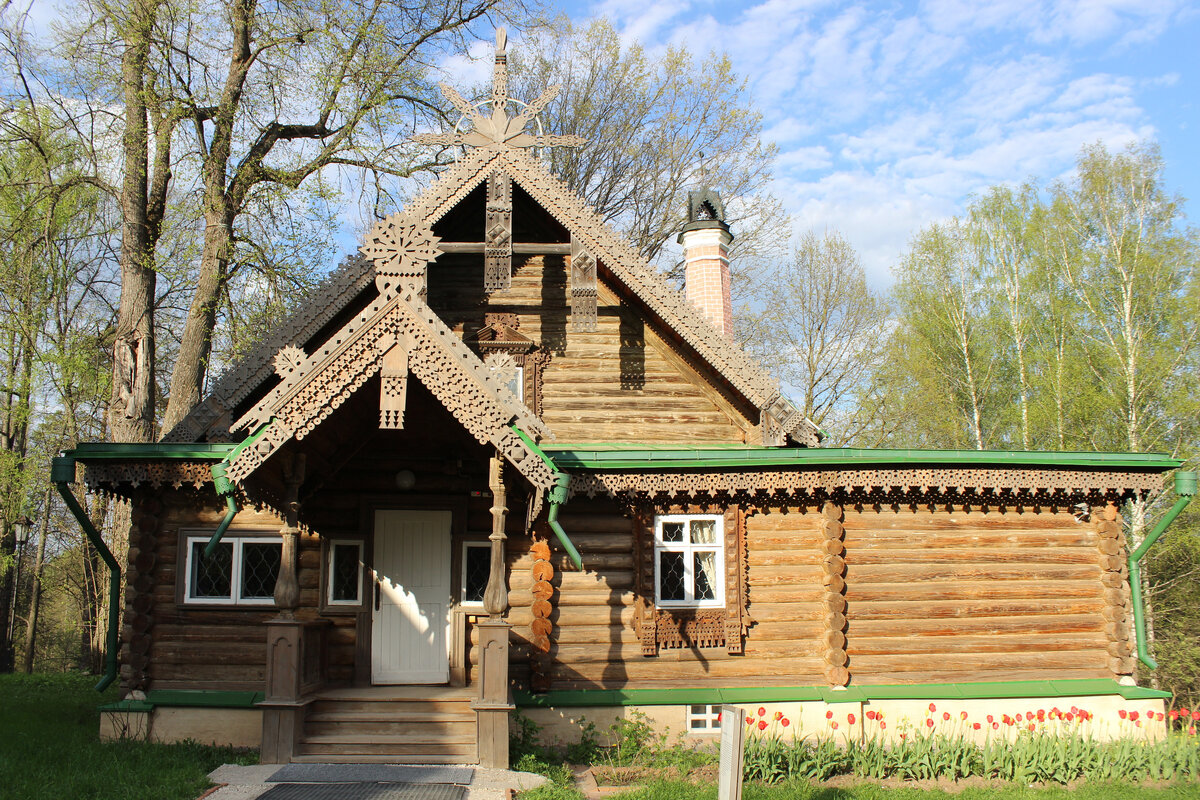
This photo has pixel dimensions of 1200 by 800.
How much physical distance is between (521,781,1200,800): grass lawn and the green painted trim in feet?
14.3

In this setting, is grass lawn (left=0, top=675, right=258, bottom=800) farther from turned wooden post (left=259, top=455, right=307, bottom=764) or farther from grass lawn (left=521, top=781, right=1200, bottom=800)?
grass lawn (left=521, top=781, right=1200, bottom=800)

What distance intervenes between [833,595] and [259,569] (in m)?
7.35

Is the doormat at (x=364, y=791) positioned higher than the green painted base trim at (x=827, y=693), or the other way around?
the green painted base trim at (x=827, y=693)

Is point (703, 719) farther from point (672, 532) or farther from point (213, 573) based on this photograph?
point (213, 573)

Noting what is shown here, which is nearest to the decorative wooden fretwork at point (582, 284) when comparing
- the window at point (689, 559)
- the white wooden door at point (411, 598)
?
the window at point (689, 559)

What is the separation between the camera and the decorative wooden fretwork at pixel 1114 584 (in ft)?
35.0

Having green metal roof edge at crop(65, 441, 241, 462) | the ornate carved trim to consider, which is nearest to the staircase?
the ornate carved trim

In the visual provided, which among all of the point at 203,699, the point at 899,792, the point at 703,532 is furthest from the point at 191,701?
the point at 899,792

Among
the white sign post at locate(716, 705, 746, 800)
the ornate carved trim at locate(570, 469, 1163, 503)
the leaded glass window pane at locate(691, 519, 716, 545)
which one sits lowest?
the white sign post at locate(716, 705, 746, 800)

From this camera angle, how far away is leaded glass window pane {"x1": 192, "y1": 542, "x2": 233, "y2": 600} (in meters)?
10.7

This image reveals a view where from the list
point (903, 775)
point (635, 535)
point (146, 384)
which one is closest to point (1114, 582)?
point (903, 775)

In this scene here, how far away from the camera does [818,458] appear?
408 inches

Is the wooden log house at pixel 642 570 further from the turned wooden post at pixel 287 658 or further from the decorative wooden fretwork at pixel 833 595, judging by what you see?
the turned wooden post at pixel 287 658

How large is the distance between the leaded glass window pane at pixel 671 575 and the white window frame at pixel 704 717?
1355 millimetres
